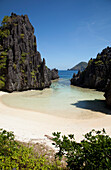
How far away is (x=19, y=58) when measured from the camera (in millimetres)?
33688

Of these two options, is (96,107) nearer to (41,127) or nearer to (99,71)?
(41,127)

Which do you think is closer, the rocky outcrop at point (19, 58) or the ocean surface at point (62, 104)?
the ocean surface at point (62, 104)

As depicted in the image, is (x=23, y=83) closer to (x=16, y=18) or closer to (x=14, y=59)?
(x=14, y=59)

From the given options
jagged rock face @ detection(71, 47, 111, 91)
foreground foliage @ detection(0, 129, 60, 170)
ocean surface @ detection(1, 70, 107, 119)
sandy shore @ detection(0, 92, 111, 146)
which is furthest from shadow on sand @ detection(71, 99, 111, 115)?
jagged rock face @ detection(71, 47, 111, 91)

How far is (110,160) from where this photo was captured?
2.64 m

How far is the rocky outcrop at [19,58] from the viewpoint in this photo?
30.4 m

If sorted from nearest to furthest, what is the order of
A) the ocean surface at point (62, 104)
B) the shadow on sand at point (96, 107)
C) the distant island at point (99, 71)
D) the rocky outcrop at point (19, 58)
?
1. the ocean surface at point (62, 104)
2. the shadow on sand at point (96, 107)
3. the rocky outcrop at point (19, 58)
4. the distant island at point (99, 71)

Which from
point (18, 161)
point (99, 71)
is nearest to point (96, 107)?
point (18, 161)

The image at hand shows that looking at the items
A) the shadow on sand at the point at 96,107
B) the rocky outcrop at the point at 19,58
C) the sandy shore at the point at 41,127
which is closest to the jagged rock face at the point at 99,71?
the rocky outcrop at the point at 19,58

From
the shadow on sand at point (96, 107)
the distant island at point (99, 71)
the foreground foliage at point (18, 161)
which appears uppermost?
the distant island at point (99, 71)

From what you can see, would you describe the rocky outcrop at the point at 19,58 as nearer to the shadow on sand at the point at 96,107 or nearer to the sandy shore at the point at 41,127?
the shadow on sand at the point at 96,107

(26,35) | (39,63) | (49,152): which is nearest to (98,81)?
(39,63)

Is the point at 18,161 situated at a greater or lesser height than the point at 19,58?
lesser

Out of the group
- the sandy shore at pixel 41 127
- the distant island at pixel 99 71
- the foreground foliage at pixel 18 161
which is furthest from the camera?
the distant island at pixel 99 71
